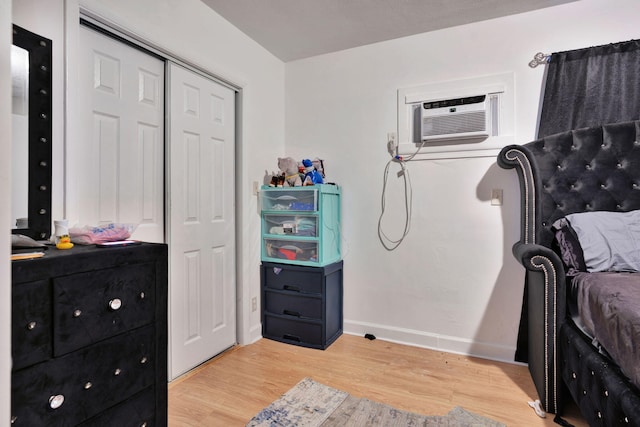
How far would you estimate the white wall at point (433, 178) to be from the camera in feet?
7.45

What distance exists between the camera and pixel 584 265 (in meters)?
1.79

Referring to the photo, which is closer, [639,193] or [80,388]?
[80,388]

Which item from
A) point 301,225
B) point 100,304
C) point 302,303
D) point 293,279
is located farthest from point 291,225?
point 100,304

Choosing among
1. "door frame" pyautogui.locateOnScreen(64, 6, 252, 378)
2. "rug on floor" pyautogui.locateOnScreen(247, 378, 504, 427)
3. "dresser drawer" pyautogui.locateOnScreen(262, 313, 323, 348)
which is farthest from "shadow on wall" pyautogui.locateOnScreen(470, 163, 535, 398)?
"door frame" pyautogui.locateOnScreen(64, 6, 252, 378)

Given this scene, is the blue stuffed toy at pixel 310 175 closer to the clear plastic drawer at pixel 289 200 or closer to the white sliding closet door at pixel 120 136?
the clear plastic drawer at pixel 289 200

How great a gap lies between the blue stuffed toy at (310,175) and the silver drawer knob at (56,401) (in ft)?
6.29

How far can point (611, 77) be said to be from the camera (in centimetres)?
206

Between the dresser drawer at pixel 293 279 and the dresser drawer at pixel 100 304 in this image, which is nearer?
the dresser drawer at pixel 100 304

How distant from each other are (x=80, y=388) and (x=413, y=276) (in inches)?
84.7

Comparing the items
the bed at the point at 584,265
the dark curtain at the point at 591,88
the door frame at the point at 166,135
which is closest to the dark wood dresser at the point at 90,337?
the door frame at the point at 166,135

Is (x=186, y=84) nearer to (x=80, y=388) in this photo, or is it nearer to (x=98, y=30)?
(x=98, y=30)

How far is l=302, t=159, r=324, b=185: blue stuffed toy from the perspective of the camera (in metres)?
2.60

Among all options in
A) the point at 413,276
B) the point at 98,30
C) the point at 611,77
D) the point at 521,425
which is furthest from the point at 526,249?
the point at 98,30

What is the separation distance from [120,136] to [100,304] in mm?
1039
